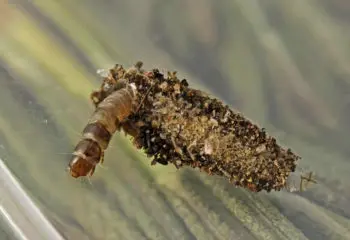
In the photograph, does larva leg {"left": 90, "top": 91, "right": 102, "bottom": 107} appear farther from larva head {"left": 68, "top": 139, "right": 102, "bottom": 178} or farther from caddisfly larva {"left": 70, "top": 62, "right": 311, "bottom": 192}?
larva head {"left": 68, "top": 139, "right": 102, "bottom": 178}

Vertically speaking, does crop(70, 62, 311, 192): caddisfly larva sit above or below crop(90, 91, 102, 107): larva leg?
below

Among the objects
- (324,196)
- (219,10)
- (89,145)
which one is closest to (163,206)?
(89,145)

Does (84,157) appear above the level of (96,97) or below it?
below

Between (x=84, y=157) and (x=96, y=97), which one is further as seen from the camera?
(x=96, y=97)

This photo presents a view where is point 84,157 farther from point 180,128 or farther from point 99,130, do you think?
point 180,128

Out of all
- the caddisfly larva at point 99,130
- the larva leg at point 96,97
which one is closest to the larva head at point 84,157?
the caddisfly larva at point 99,130

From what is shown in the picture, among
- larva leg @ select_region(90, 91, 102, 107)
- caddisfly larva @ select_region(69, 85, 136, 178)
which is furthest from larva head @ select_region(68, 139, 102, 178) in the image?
larva leg @ select_region(90, 91, 102, 107)

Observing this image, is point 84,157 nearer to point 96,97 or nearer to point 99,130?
point 99,130

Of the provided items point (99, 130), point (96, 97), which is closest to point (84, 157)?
point (99, 130)

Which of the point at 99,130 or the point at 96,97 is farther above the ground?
the point at 96,97

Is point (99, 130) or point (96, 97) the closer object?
point (99, 130)
